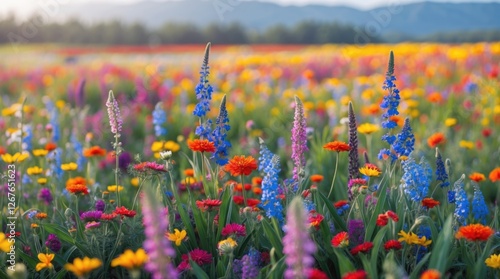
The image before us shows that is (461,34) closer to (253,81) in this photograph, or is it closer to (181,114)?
(253,81)

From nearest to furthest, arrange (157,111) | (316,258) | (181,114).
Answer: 1. (316,258)
2. (157,111)
3. (181,114)

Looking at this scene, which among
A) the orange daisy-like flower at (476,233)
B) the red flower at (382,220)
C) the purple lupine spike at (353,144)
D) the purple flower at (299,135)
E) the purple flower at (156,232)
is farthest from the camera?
the purple lupine spike at (353,144)

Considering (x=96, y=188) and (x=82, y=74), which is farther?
(x=82, y=74)

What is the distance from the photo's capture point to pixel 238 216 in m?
2.67

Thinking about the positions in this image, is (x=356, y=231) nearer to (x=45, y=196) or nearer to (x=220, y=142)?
(x=220, y=142)

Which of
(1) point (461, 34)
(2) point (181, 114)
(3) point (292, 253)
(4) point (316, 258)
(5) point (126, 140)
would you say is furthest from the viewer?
(1) point (461, 34)

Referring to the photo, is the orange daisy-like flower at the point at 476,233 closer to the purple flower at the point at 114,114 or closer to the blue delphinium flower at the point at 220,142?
the blue delphinium flower at the point at 220,142

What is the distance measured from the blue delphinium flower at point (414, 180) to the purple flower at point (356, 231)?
254 millimetres

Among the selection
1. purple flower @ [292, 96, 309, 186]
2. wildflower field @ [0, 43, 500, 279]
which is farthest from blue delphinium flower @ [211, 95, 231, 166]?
purple flower @ [292, 96, 309, 186]

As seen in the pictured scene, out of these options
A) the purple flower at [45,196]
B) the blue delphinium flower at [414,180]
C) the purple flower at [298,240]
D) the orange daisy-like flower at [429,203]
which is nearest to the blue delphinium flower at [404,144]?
the blue delphinium flower at [414,180]

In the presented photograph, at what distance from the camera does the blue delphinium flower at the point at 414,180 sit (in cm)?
242

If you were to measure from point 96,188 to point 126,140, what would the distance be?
2593 millimetres

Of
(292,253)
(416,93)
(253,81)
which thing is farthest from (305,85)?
(292,253)

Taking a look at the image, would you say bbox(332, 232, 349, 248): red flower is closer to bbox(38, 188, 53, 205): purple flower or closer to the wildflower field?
the wildflower field
